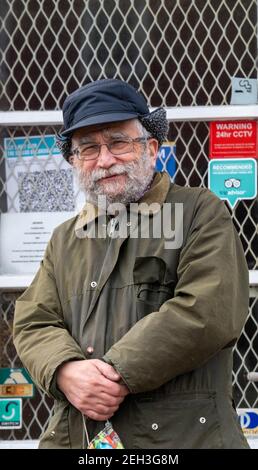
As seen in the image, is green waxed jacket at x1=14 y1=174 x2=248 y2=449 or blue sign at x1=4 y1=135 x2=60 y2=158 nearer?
green waxed jacket at x1=14 y1=174 x2=248 y2=449

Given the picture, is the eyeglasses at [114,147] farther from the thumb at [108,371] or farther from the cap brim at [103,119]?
the thumb at [108,371]

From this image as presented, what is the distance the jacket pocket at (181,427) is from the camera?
2.20 metres

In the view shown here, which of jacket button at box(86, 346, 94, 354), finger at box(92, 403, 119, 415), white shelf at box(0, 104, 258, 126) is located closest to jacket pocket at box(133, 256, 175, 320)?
jacket button at box(86, 346, 94, 354)

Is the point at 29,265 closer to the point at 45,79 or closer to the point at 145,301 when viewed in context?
the point at 45,79

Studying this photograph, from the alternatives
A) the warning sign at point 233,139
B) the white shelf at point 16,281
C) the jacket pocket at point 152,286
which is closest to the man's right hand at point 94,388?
the jacket pocket at point 152,286

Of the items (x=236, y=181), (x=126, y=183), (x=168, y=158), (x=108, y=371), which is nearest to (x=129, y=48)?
(x=168, y=158)

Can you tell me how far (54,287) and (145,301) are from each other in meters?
0.38

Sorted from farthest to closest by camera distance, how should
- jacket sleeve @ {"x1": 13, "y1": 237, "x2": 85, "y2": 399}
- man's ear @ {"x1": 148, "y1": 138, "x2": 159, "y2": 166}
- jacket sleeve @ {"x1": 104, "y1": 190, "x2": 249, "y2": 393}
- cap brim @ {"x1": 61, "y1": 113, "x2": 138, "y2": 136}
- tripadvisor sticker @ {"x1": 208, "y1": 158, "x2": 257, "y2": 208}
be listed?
tripadvisor sticker @ {"x1": 208, "y1": 158, "x2": 257, "y2": 208}, man's ear @ {"x1": 148, "y1": 138, "x2": 159, "y2": 166}, cap brim @ {"x1": 61, "y1": 113, "x2": 138, "y2": 136}, jacket sleeve @ {"x1": 13, "y1": 237, "x2": 85, "y2": 399}, jacket sleeve @ {"x1": 104, "y1": 190, "x2": 249, "y2": 393}

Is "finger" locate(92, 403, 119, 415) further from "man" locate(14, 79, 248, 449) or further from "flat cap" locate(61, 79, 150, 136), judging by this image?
"flat cap" locate(61, 79, 150, 136)

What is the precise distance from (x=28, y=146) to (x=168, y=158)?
0.78 meters

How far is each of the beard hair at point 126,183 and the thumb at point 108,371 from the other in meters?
0.60

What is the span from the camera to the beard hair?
2.45 meters
